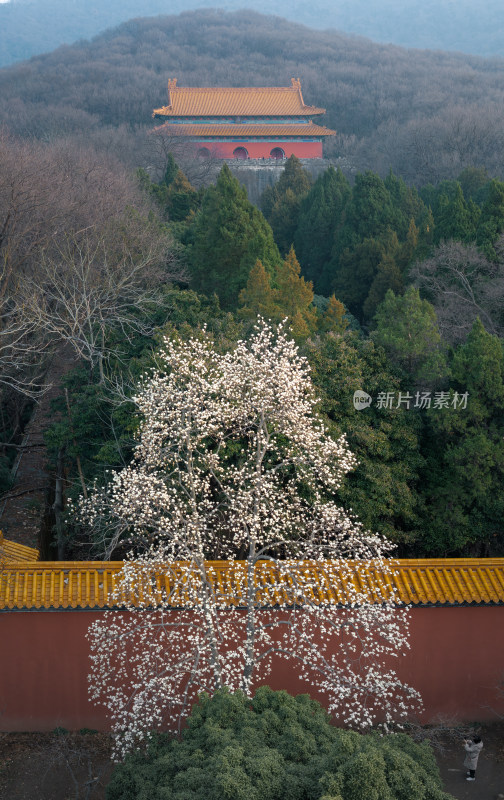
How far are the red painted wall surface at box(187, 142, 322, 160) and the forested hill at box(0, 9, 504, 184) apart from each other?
2.79 meters

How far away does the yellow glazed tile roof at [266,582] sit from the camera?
759 centimetres

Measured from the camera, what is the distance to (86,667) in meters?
7.89

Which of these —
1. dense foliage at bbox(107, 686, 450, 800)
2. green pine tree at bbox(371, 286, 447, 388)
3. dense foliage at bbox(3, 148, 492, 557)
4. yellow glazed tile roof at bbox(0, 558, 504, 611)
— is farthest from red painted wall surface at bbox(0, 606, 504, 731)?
green pine tree at bbox(371, 286, 447, 388)

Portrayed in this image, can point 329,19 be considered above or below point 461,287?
above

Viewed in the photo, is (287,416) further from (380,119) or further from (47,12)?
(47,12)

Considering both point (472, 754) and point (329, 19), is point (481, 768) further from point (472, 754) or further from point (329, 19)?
point (329, 19)

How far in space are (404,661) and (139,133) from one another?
134ft

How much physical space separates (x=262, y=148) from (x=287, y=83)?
24388 millimetres

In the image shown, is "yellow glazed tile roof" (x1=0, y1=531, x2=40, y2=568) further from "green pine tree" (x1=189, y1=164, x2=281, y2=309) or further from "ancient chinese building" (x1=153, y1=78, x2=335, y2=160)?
"ancient chinese building" (x1=153, y1=78, x2=335, y2=160)

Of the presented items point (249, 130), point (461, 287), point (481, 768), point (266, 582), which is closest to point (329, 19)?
point (249, 130)

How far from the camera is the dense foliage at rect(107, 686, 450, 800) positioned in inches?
182

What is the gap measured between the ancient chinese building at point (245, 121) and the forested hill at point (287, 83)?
3223 millimetres

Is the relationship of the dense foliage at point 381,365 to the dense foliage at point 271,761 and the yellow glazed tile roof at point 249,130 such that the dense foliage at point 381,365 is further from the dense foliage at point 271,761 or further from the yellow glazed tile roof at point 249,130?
the yellow glazed tile roof at point 249,130

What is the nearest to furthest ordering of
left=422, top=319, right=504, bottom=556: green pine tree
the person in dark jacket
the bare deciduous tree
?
the person in dark jacket
left=422, top=319, right=504, bottom=556: green pine tree
the bare deciduous tree
